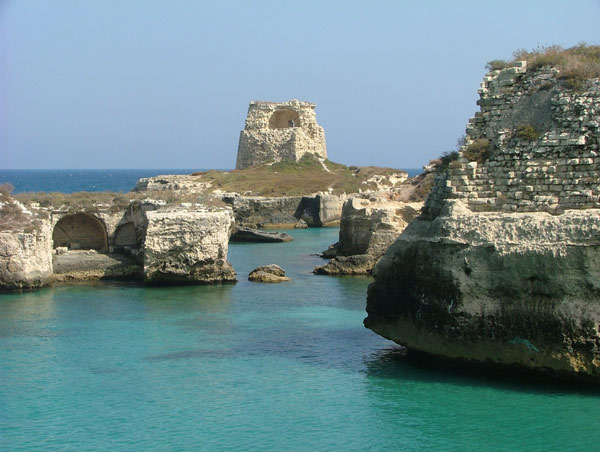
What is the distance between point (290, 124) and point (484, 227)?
156 ft

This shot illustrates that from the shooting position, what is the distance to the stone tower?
54.8 m

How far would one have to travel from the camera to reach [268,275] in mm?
23031

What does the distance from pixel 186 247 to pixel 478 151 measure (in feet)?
34.1

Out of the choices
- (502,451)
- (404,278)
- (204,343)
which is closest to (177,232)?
(204,343)

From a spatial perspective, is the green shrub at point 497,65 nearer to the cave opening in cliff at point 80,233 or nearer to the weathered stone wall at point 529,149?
the weathered stone wall at point 529,149

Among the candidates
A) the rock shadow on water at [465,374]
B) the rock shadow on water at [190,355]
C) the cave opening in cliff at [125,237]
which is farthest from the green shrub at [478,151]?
the cave opening in cliff at [125,237]

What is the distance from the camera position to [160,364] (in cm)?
1321

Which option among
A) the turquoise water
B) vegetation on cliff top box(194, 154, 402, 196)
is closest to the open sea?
the turquoise water

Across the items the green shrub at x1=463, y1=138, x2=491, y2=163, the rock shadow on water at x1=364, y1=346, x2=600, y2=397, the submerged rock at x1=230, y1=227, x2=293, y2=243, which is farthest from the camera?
the submerged rock at x1=230, y1=227, x2=293, y2=243

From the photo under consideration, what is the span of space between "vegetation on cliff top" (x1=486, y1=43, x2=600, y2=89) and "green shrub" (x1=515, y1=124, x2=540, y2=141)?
747 mm

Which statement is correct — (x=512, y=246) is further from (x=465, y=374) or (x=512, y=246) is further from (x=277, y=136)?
(x=277, y=136)

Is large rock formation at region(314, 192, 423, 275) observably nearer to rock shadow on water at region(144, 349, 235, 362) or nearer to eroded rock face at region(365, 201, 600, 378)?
rock shadow on water at region(144, 349, 235, 362)

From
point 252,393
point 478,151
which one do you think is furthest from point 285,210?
point 252,393

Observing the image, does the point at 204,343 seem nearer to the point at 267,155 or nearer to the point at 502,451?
the point at 502,451
